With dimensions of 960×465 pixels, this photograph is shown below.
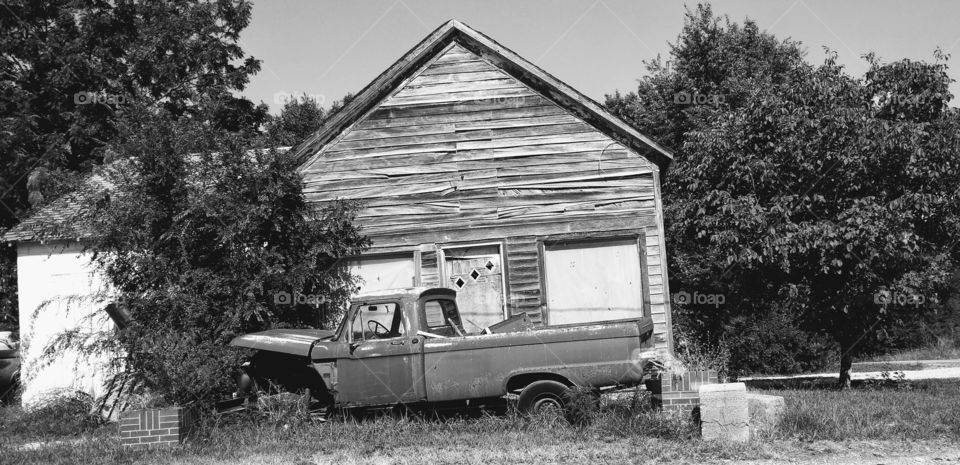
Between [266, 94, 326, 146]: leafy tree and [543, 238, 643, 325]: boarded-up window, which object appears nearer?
[543, 238, 643, 325]: boarded-up window

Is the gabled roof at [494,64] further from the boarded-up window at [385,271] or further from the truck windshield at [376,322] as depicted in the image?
the truck windshield at [376,322]

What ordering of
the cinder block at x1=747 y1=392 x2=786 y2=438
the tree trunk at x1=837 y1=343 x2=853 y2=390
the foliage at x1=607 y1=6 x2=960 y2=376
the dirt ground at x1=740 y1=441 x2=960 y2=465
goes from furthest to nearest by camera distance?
the tree trunk at x1=837 y1=343 x2=853 y2=390, the foliage at x1=607 y1=6 x2=960 y2=376, the cinder block at x1=747 y1=392 x2=786 y2=438, the dirt ground at x1=740 y1=441 x2=960 y2=465

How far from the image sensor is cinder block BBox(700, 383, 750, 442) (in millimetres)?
8297

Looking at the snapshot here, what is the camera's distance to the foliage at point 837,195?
1334cm

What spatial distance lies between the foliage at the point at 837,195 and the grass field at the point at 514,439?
361 centimetres

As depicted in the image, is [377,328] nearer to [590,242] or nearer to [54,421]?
[590,242]

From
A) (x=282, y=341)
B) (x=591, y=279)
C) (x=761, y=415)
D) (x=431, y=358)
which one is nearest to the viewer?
(x=761, y=415)

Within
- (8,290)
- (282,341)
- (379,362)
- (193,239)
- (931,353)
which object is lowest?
(931,353)

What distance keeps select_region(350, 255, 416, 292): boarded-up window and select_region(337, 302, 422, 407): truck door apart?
11.7 feet

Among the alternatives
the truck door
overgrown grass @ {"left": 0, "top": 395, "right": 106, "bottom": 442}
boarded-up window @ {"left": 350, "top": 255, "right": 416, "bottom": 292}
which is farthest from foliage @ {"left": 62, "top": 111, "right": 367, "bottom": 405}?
the truck door

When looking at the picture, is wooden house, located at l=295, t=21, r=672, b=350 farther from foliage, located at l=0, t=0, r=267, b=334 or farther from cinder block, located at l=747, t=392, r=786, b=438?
foliage, located at l=0, t=0, r=267, b=334

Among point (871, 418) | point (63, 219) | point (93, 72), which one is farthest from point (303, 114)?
point (871, 418)

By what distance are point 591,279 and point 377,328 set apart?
448 cm

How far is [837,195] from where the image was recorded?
1397cm
